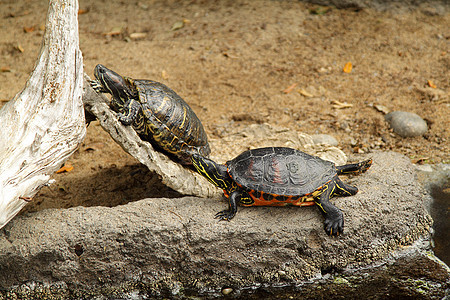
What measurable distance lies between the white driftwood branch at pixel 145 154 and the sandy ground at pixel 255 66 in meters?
0.63

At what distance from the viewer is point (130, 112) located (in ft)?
14.1

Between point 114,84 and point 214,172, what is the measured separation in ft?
4.82

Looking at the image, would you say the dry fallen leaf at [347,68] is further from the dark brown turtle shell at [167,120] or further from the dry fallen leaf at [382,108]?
the dark brown turtle shell at [167,120]

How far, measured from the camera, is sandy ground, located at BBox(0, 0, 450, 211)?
5.78 metres

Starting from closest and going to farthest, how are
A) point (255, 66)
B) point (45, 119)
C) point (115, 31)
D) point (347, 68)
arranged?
1. point (45, 119)
2. point (347, 68)
3. point (255, 66)
4. point (115, 31)

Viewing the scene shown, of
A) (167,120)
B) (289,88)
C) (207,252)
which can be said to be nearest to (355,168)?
(207,252)

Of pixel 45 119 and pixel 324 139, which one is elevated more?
pixel 45 119

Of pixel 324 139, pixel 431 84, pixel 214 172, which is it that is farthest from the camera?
pixel 431 84

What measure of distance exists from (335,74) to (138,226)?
4.99 meters

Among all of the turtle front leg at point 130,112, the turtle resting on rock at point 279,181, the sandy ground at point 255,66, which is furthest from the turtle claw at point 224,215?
the turtle front leg at point 130,112

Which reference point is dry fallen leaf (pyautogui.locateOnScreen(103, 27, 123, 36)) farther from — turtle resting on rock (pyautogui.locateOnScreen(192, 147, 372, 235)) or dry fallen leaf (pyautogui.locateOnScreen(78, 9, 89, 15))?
turtle resting on rock (pyautogui.locateOnScreen(192, 147, 372, 235))

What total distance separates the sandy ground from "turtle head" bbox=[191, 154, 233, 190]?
992mm

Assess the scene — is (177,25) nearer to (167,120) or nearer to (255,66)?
(255,66)

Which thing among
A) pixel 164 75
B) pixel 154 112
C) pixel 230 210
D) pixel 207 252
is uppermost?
pixel 154 112
